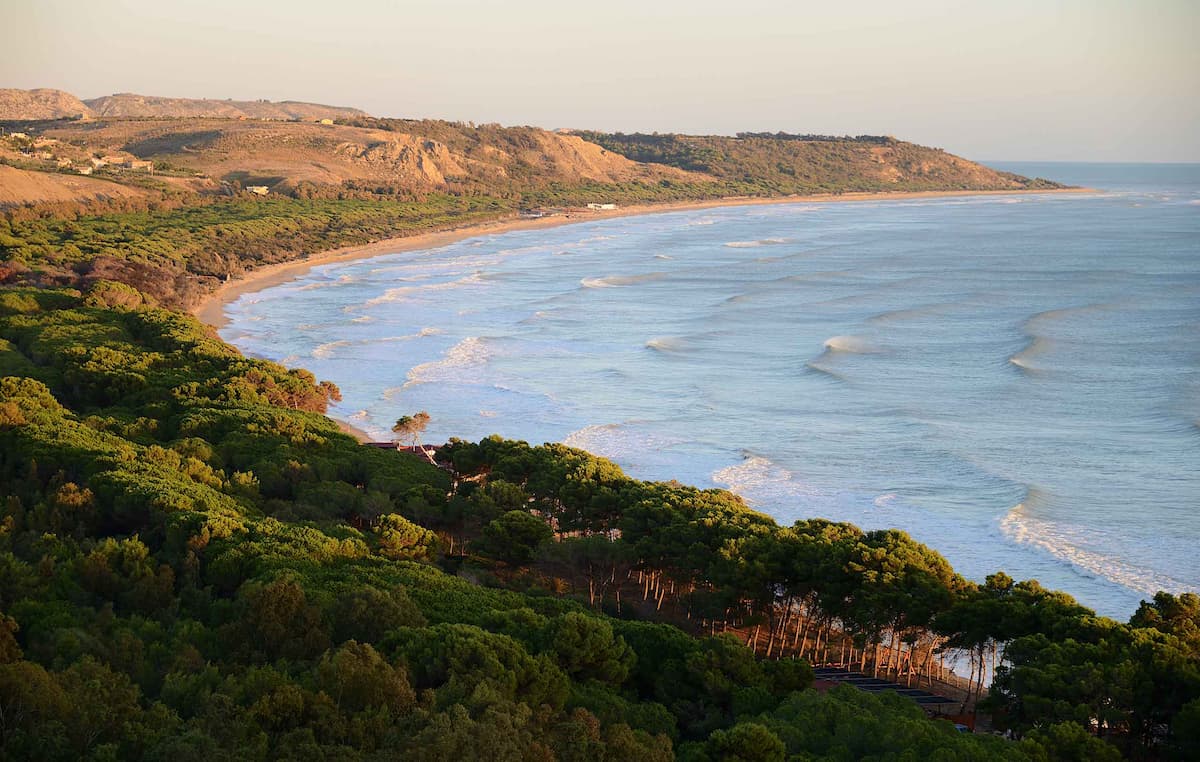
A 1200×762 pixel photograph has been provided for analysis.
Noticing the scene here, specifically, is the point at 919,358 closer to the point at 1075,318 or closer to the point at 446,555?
the point at 1075,318

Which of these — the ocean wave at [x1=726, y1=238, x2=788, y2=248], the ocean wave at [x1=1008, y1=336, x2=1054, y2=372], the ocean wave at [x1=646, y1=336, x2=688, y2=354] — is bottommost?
the ocean wave at [x1=646, y1=336, x2=688, y2=354]

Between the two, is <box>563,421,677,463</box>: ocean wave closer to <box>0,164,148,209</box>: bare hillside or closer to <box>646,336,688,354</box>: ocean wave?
<box>646,336,688,354</box>: ocean wave

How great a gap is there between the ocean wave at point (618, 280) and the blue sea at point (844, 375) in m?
0.31

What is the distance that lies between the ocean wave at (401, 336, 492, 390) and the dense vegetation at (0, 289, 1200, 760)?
17.8 metres

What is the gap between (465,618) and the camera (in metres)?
19.3

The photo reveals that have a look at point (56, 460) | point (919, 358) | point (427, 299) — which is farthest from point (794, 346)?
point (56, 460)

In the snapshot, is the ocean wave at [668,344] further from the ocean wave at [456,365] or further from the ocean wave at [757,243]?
the ocean wave at [757,243]

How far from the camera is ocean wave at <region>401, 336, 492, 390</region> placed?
52.0m

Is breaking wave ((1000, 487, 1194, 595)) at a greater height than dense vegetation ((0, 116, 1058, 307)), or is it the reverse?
dense vegetation ((0, 116, 1058, 307))

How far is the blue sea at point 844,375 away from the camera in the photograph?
33750mm

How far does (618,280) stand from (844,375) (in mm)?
38075

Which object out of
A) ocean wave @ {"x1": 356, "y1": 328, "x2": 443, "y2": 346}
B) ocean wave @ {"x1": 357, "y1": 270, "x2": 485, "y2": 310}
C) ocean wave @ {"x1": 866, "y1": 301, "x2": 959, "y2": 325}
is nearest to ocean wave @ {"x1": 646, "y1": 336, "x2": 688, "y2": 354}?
ocean wave @ {"x1": 356, "y1": 328, "x2": 443, "y2": 346}

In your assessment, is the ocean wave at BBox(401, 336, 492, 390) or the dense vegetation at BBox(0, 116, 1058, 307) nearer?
the ocean wave at BBox(401, 336, 492, 390)

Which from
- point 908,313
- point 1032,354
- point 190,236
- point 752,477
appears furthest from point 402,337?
point 190,236
